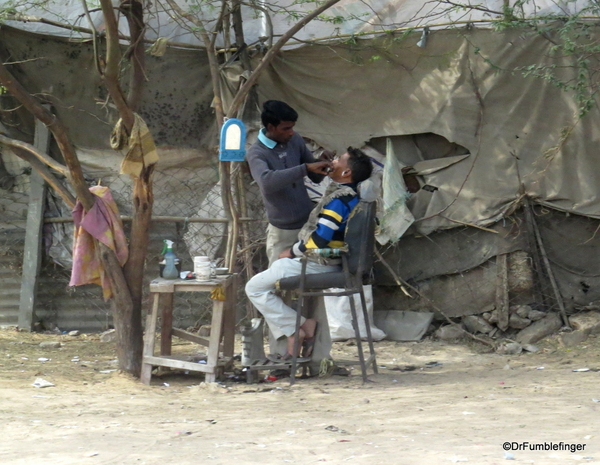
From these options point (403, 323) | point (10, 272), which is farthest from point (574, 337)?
point (10, 272)

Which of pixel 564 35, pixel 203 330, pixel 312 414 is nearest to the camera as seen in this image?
pixel 312 414

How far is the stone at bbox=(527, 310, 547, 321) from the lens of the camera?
6906 mm

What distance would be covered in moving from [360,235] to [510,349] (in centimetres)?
223

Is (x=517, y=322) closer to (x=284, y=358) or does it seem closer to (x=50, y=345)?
(x=284, y=358)

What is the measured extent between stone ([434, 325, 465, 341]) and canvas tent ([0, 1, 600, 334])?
0.29m

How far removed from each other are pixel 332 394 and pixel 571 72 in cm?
363

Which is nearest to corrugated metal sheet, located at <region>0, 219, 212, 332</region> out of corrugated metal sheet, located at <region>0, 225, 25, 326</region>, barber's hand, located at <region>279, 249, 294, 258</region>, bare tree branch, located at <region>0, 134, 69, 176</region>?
corrugated metal sheet, located at <region>0, 225, 25, 326</region>

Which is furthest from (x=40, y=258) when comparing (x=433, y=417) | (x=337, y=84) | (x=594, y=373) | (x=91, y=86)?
(x=594, y=373)

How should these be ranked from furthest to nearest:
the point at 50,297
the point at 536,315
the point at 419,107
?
1. the point at 50,297
2. the point at 419,107
3. the point at 536,315

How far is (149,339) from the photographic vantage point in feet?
17.7

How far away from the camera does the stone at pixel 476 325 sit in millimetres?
7035

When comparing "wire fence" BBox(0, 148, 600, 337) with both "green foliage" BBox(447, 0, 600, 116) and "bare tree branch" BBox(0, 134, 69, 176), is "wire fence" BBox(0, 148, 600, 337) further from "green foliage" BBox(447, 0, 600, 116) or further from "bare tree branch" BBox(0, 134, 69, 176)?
"bare tree branch" BBox(0, 134, 69, 176)

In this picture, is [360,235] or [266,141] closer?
[360,235]

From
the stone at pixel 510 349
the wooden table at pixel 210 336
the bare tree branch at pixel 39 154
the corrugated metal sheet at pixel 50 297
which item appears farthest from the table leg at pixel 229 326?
the stone at pixel 510 349
